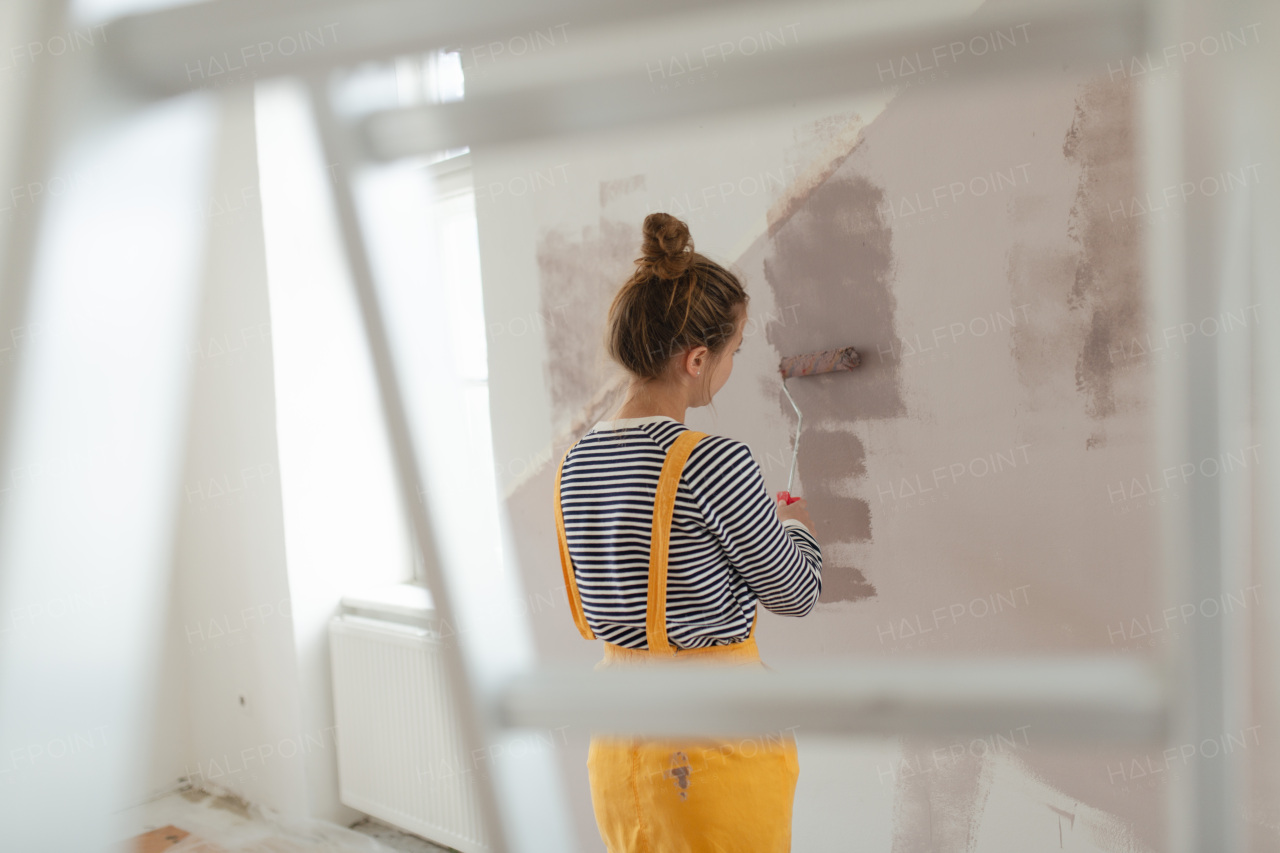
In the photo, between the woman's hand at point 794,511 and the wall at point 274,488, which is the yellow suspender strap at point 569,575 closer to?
the woman's hand at point 794,511

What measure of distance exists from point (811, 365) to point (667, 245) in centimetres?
63

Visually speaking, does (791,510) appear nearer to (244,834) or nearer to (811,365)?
(811,365)

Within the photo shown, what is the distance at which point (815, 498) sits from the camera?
5.51 ft

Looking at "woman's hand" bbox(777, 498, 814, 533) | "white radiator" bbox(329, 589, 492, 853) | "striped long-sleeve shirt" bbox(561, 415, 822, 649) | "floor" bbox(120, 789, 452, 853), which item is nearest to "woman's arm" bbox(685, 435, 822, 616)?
"striped long-sleeve shirt" bbox(561, 415, 822, 649)

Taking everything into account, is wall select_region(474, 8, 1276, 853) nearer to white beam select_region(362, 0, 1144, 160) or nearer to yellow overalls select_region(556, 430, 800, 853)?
yellow overalls select_region(556, 430, 800, 853)

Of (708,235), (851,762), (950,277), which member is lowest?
(851,762)

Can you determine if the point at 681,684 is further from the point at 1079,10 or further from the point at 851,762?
the point at 851,762

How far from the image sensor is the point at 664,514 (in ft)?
3.23

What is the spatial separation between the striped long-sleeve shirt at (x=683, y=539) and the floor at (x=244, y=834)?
1.80 m

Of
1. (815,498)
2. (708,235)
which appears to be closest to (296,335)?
(708,235)

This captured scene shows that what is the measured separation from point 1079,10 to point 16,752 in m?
0.59

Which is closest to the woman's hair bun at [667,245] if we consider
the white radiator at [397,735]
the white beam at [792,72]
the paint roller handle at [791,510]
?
the paint roller handle at [791,510]

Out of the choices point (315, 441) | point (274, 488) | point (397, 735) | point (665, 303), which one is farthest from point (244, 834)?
point (665, 303)

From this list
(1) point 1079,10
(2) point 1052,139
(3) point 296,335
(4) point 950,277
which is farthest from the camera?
(3) point 296,335
